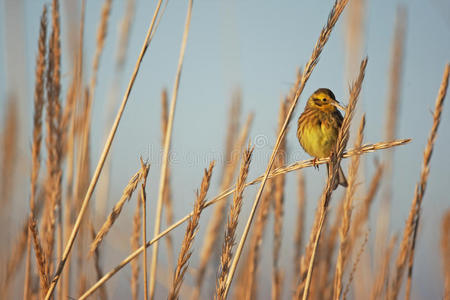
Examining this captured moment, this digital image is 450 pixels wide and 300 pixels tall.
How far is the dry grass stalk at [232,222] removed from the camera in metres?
0.96

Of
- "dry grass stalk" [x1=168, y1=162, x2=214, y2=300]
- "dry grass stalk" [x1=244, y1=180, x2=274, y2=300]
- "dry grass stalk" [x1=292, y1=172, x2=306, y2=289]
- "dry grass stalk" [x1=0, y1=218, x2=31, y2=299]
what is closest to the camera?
"dry grass stalk" [x1=168, y1=162, x2=214, y2=300]

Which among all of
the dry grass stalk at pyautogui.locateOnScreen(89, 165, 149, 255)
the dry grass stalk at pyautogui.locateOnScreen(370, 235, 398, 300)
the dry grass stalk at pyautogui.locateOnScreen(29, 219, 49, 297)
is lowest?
the dry grass stalk at pyautogui.locateOnScreen(370, 235, 398, 300)

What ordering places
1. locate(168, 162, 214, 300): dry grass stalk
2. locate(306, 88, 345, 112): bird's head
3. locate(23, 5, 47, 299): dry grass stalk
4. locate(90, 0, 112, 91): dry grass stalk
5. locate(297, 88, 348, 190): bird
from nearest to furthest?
locate(168, 162, 214, 300): dry grass stalk, locate(23, 5, 47, 299): dry grass stalk, locate(90, 0, 112, 91): dry grass stalk, locate(297, 88, 348, 190): bird, locate(306, 88, 345, 112): bird's head

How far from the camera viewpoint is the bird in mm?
2342

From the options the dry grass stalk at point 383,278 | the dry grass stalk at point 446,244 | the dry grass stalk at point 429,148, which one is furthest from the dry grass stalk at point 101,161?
the dry grass stalk at point 446,244

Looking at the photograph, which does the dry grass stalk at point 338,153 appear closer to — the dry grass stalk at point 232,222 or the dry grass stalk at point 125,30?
the dry grass stalk at point 232,222

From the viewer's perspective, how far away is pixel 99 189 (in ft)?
6.59

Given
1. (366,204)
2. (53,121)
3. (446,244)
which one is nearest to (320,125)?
(366,204)

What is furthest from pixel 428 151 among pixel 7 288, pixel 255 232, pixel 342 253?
pixel 7 288

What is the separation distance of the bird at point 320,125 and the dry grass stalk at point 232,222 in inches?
54.1

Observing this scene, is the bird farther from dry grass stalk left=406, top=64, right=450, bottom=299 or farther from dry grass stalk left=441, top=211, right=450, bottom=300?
dry grass stalk left=406, top=64, right=450, bottom=299

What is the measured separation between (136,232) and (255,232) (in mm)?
631

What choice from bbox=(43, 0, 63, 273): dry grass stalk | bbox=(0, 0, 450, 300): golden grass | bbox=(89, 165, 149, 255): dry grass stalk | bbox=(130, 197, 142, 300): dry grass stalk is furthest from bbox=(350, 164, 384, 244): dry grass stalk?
bbox=(43, 0, 63, 273): dry grass stalk

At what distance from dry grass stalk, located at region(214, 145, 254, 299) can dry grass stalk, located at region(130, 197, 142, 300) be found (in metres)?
0.60
